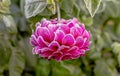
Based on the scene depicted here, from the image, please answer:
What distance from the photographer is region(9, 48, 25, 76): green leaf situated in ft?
3.41

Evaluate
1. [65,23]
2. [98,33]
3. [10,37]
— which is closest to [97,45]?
[98,33]

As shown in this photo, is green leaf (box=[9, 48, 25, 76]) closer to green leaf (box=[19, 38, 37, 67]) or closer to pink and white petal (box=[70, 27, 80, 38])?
green leaf (box=[19, 38, 37, 67])

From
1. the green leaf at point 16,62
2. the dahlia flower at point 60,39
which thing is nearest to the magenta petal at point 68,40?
the dahlia flower at point 60,39

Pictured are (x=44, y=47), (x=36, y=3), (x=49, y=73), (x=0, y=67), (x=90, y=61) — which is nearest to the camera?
(x=44, y=47)

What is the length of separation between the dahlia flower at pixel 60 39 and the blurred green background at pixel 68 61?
0.12 metres

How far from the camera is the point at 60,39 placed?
0.70m

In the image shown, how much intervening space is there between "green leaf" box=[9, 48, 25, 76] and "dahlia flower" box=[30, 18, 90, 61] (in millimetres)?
330

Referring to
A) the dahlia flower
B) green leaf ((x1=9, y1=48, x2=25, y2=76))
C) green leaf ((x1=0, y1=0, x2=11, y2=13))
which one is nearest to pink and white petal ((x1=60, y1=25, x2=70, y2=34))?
the dahlia flower

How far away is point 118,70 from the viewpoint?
4.54 ft

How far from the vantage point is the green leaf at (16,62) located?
1.04 metres

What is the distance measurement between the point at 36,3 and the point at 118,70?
0.66 metres

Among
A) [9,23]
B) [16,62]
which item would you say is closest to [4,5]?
[9,23]

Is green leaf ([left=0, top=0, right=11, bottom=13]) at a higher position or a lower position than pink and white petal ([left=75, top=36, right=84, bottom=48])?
higher

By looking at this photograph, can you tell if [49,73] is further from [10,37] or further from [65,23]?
[65,23]
